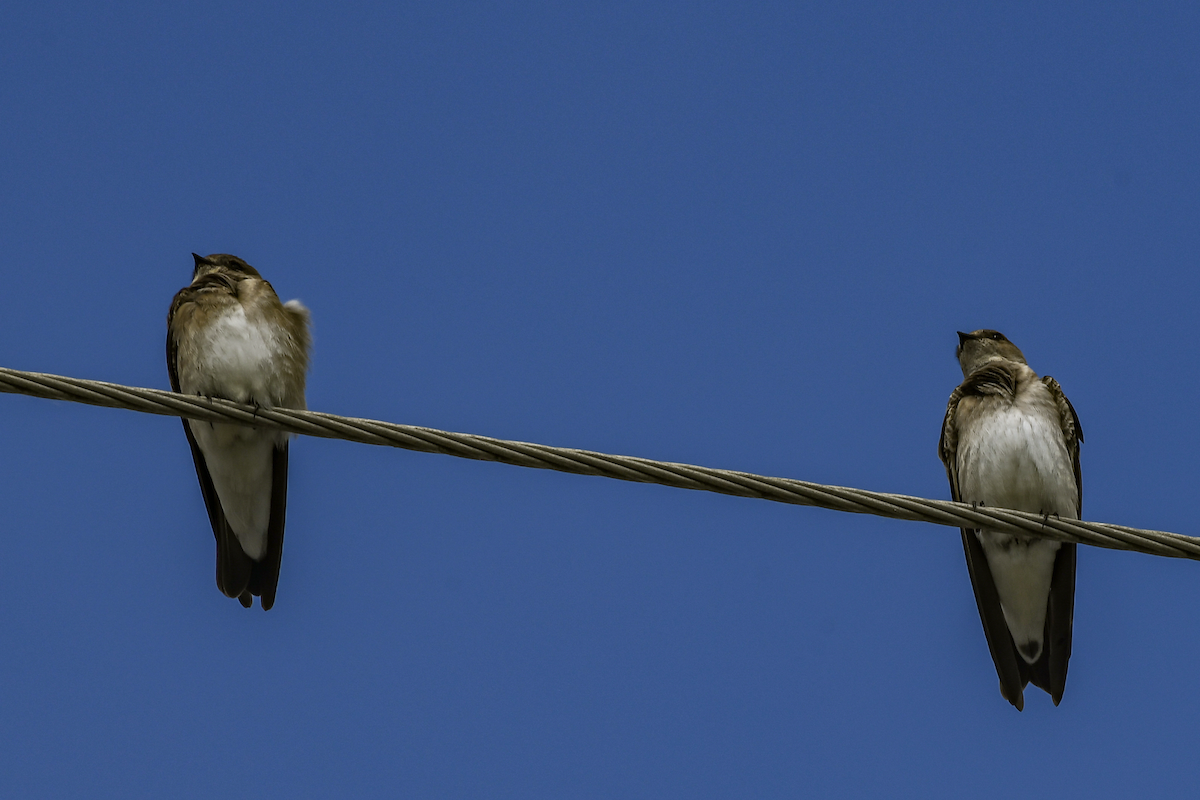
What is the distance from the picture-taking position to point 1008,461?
308 inches

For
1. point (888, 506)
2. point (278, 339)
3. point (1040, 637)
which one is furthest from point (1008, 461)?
point (278, 339)

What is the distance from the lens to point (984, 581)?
8094mm

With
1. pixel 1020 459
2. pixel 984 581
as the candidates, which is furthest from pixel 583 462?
pixel 984 581

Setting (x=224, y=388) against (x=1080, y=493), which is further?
(x=1080, y=493)

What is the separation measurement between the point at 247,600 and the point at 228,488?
700 mm

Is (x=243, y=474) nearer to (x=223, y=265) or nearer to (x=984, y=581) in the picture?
(x=223, y=265)

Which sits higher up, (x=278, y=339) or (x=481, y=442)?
(x=278, y=339)

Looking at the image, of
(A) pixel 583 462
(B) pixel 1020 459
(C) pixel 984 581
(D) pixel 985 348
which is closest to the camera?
(A) pixel 583 462

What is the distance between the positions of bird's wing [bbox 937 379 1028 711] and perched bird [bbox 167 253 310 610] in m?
4.07

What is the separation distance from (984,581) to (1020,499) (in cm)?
60

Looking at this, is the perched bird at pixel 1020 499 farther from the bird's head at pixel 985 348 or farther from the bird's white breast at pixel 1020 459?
the bird's head at pixel 985 348

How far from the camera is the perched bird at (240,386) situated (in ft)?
25.0

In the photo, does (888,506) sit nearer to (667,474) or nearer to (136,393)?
(667,474)

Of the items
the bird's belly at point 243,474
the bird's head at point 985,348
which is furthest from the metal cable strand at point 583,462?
the bird's head at point 985,348
